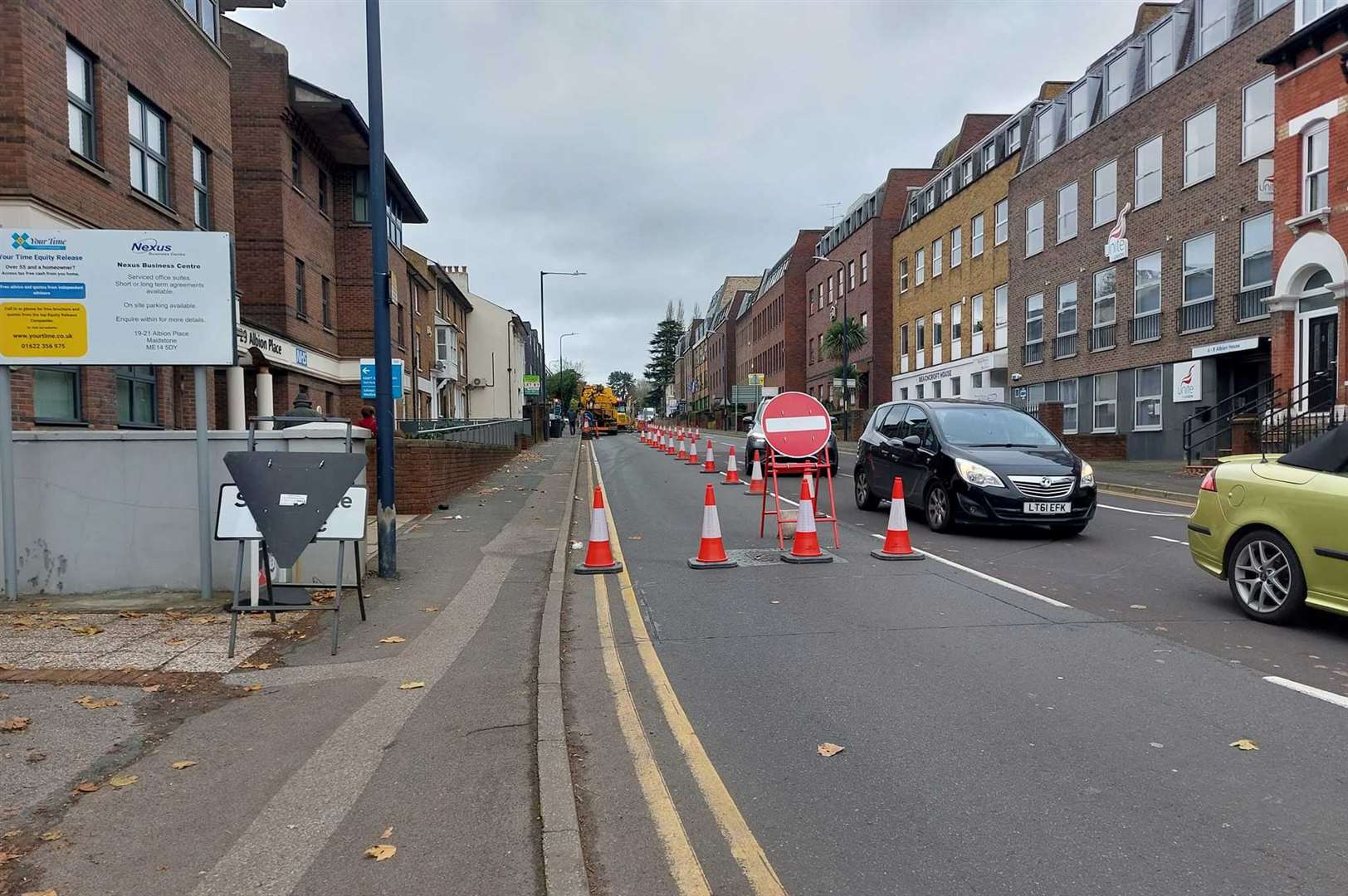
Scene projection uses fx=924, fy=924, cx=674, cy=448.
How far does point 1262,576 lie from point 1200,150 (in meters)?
22.0

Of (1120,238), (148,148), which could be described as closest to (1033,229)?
(1120,238)

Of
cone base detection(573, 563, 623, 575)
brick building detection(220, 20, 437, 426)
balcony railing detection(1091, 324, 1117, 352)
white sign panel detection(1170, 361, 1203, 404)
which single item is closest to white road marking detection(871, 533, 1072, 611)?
cone base detection(573, 563, 623, 575)

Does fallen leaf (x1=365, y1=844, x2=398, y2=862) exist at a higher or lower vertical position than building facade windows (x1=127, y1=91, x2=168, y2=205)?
lower

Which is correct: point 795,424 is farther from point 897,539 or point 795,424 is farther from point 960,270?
point 960,270

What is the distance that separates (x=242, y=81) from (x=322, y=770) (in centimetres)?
2385

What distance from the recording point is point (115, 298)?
7.50 meters

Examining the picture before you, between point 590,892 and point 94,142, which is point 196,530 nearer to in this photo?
point 590,892

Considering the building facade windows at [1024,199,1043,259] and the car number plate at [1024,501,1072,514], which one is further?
the building facade windows at [1024,199,1043,259]

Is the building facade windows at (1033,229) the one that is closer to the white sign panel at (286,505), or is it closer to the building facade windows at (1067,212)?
the building facade windows at (1067,212)

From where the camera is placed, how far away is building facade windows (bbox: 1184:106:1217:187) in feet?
78.4

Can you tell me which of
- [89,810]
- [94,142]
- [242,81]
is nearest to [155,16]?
[94,142]

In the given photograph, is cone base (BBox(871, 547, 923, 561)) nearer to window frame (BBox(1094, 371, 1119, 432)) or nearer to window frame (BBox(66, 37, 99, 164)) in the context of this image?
window frame (BBox(66, 37, 99, 164))

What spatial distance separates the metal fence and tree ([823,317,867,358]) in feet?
68.9

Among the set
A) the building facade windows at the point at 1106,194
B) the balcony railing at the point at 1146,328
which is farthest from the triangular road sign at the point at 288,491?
the building facade windows at the point at 1106,194
